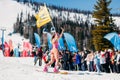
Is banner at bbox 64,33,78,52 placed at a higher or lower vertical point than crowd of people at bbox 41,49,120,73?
higher

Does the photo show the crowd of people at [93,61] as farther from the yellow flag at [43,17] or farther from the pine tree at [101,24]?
the pine tree at [101,24]

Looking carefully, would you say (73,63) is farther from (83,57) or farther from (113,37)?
(113,37)

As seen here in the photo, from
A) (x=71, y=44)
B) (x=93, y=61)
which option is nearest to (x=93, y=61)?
(x=93, y=61)

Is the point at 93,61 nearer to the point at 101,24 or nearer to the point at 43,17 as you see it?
the point at 43,17

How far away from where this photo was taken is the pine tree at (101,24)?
52.1m

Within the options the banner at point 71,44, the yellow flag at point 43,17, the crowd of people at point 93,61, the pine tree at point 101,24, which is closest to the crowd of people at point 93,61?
the crowd of people at point 93,61

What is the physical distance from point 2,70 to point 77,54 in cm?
856

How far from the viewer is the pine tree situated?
52062mm

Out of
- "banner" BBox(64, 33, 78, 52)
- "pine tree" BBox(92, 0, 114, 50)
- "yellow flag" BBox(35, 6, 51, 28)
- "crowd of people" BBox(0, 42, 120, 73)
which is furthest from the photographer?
"pine tree" BBox(92, 0, 114, 50)

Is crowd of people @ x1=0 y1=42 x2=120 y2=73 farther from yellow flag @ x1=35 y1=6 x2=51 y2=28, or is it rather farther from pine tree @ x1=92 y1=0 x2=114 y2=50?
pine tree @ x1=92 y1=0 x2=114 y2=50

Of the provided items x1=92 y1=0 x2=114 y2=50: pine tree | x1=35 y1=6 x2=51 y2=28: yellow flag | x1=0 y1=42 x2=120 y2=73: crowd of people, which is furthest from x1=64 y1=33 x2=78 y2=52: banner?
x1=92 y1=0 x2=114 y2=50: pine tree

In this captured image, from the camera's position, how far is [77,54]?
23.6 m

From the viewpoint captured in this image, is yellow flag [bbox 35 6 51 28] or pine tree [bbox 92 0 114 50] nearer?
yellow flag [bbox 35 6 51 28]

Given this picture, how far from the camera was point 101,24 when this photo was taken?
56.5 meters
